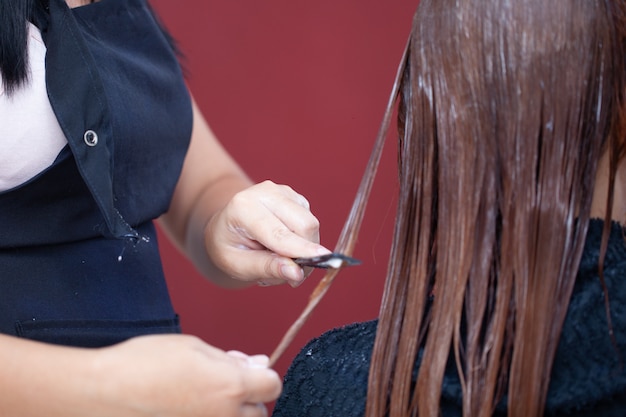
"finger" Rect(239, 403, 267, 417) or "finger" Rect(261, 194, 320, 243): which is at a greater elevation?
"finger" Rect(261, 194, 320, 243)

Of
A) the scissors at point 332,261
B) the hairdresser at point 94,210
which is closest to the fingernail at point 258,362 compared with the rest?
the hairdresser at point 94,210

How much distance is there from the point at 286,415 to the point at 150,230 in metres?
→ 0.39

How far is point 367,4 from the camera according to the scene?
1881 millimetres

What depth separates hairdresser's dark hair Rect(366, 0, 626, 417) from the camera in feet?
2.22

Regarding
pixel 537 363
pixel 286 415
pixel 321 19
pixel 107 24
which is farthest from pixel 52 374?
pixel 321 19

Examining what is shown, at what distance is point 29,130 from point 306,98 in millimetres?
1098

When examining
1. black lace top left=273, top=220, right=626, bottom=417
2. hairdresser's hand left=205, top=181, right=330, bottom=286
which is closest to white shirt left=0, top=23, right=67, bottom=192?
hairdresser's hand left=205, top=181, right=330, bottom=286

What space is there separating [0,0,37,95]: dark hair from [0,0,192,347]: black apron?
1.5 inches

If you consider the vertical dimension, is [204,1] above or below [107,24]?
above

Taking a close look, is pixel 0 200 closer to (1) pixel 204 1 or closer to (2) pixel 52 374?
(2) pixel 52 374

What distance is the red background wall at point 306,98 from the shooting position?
1883 millimetres

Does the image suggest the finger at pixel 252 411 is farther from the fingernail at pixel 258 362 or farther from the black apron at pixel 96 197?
the black apron at pixel 96 197

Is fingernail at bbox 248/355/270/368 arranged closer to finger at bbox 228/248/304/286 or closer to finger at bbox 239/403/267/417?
finger at bbox 239/403/267/417

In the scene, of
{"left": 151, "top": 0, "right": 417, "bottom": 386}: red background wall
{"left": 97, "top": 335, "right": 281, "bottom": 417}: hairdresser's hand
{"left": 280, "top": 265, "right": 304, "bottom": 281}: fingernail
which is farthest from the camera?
{"left": 151, "top": 0, "right": 417, "bottom": 386}: red background wall
